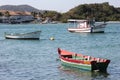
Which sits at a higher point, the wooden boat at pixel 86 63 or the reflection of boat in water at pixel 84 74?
the wooden boat at pixel 86 63

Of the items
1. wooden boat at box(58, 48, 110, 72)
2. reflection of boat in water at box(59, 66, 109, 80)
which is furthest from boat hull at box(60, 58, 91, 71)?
reflection of boat in water at box(59, 66, 109, 80)

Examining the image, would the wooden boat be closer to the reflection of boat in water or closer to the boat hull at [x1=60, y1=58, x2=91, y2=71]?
the boat hull at [x1=60, y1=58, x2=91, y2=71]

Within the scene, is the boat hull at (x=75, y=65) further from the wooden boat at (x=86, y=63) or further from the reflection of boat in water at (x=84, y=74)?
the reflection of boat in water at (x=84, y=74)

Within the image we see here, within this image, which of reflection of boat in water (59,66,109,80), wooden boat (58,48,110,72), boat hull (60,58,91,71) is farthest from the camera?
boat hull (60,58,91,71)

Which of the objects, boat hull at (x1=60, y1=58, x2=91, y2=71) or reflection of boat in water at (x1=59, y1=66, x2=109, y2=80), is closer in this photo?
reflection of boat in water at (x1=59, y1=66, x2=109, y2=80)

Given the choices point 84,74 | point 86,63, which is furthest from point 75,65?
point 84,74

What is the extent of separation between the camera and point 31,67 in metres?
40.8

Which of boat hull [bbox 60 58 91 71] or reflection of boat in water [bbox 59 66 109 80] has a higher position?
boat hull [bbox 60 58 91 71]

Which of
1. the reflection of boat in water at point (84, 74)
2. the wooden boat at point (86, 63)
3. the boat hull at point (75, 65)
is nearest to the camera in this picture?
the reflection of boat in water at point (84, 74)

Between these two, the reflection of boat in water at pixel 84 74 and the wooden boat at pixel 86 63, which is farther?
the wooden boat at pixel 86 63

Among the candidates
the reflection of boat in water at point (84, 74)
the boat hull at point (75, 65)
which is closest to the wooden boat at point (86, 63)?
the boat hull at point (75, 65)

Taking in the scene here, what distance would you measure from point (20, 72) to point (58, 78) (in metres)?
4.58

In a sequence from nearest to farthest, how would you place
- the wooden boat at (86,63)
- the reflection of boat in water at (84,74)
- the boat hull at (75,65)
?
the reflection of boat in water at (84,74) < the wooden boat at (86,63) < the boat hull at (75,65)

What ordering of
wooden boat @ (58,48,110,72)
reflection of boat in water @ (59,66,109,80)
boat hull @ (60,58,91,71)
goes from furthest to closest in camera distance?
boat hull @ (60,58,91,71) < wooden boat @ (58,48,110,72) < reflection of boat in water @ (59,66,109,80)
